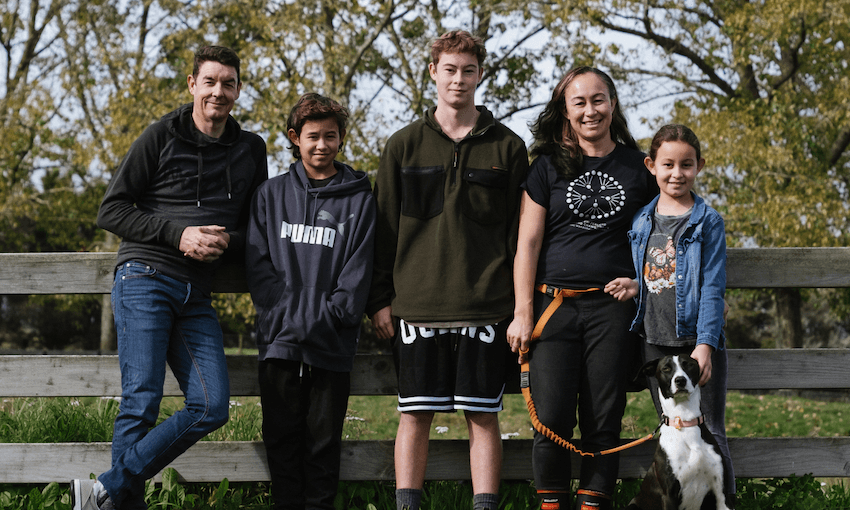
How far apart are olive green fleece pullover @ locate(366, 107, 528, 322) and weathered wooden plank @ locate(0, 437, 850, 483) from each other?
0.89 metres

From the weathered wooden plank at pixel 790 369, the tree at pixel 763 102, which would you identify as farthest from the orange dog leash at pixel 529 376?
the tree at pixel 763 102

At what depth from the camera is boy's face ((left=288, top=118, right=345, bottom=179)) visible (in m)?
3.49

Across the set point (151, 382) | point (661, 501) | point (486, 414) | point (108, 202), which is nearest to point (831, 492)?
point (661, 501)

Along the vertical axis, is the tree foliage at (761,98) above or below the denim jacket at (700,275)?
above

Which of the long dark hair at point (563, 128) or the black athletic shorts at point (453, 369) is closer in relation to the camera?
the black athletic shorts at point (453, 369)

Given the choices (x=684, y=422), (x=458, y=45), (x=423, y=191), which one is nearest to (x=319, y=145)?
(x=423, y=191)

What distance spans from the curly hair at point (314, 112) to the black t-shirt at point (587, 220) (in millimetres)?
963

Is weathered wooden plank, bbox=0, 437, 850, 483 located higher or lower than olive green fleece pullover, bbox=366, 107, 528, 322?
lower

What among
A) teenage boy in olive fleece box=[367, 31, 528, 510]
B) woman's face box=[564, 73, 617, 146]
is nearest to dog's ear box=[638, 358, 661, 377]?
teenage boy in olive fleece box=[367, 31, 528, 510]

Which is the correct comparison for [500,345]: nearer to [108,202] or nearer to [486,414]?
[486,414]

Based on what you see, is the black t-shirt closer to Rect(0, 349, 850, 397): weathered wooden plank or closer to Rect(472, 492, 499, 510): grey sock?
Rect(0, 349, 850, 397): weathered wooden plank

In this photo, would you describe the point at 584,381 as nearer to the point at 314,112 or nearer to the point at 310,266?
the point at 310,266

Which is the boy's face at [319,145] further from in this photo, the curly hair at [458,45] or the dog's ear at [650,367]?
the dog's ear at [650,367]

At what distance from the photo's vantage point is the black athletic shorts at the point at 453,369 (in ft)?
10.8
